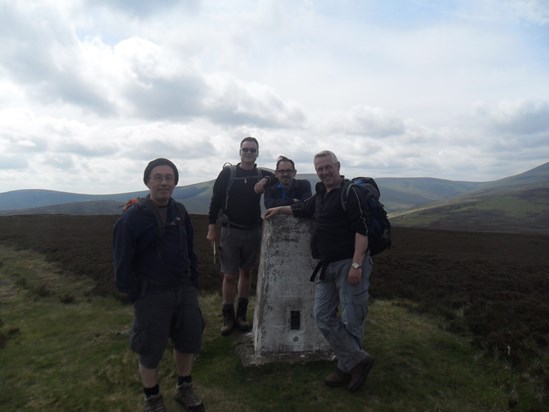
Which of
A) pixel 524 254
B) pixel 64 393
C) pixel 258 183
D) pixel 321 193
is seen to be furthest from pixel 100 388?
pixel 524 254

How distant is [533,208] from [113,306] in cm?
13072

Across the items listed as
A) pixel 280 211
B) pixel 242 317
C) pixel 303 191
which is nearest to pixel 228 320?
pixel 242 317

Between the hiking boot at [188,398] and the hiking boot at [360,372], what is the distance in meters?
1.91

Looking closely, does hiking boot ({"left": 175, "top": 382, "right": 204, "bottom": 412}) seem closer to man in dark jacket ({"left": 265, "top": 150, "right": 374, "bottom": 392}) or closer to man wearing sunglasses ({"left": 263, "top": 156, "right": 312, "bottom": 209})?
man in dark jacket ({"left": 265, "top": 150, "right": 374, "bottom": 392})

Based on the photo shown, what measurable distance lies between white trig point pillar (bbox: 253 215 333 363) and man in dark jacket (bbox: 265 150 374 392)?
81 cm

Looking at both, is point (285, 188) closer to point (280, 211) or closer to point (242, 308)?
point (280, 211)

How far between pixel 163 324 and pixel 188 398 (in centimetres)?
109

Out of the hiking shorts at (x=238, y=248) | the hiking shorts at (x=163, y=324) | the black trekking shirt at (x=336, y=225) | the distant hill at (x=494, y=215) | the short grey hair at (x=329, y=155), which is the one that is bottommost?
the distant hill at (x=494, y=215)

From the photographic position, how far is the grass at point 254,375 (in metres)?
4.88

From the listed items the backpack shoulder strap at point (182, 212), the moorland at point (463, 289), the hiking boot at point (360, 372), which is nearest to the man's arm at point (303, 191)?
the backpack shoulder strap at point (182, 212)

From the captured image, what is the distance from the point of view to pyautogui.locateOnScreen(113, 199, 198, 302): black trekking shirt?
13.1 ft

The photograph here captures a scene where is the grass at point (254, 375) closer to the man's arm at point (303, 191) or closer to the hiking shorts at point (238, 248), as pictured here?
the hiking shorts at point (238, 248)

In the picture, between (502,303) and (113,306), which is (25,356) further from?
(502,303)

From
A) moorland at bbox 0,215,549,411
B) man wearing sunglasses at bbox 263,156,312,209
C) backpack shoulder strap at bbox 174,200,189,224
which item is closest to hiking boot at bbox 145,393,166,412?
backpack shoulder strap at bbox 174,200,189,224
